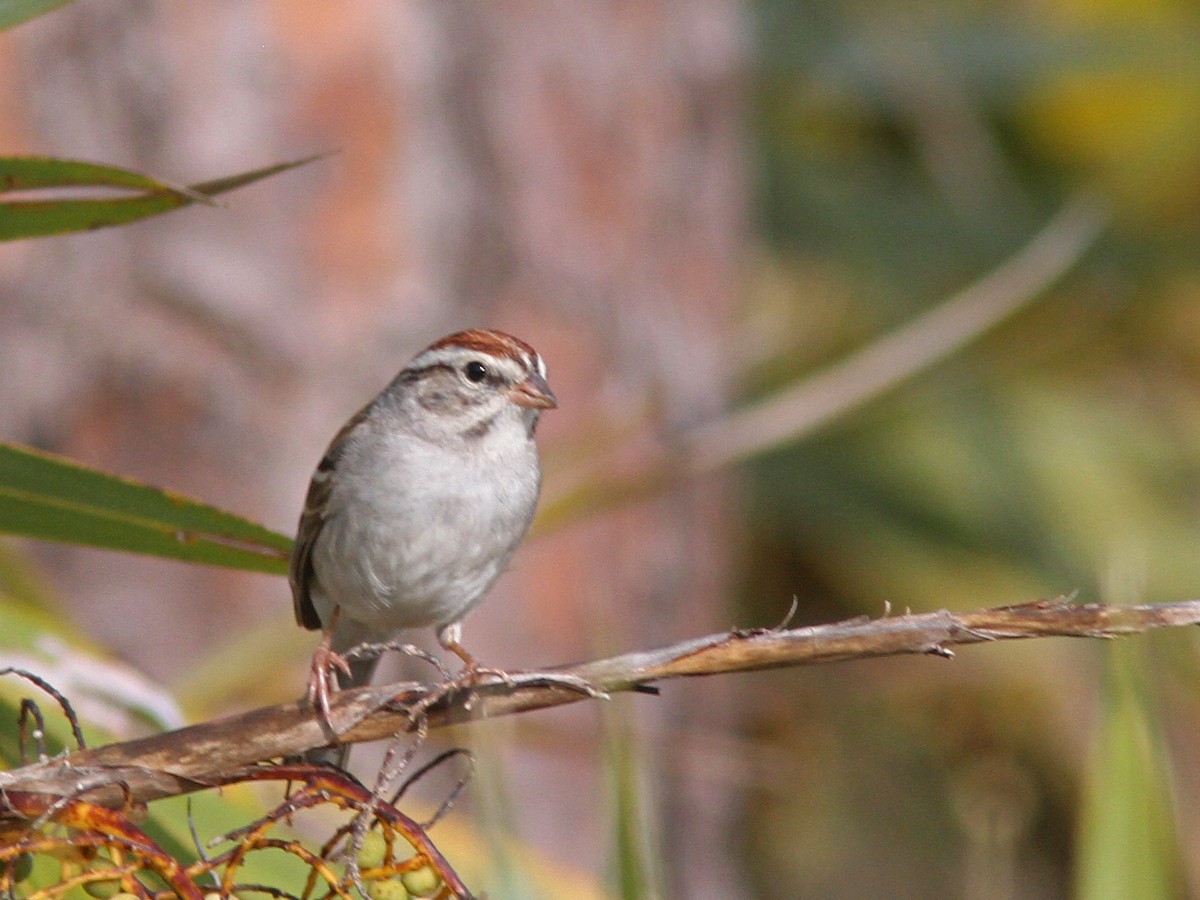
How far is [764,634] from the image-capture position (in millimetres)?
1320

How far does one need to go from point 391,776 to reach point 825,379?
2213 millimetres

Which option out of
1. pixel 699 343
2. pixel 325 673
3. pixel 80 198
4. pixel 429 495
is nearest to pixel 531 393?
pixel 429 495

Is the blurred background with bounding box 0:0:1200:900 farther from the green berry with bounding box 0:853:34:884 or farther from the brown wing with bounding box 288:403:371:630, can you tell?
the green berry with bounding box 0:853:34:884

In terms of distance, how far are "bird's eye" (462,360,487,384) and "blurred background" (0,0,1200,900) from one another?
2.32 feet

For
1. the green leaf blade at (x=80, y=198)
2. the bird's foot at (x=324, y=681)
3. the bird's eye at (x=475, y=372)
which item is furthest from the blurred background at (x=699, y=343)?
the green leaf blade at (x=80, y=198)

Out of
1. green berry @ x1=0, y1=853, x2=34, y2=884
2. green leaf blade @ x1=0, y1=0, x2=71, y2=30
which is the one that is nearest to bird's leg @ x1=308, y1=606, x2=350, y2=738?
green berry @ x1=0, y1=853, x2=34, y2=884

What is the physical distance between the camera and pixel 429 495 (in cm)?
259

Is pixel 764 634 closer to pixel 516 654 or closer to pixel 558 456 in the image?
pixel 558 456

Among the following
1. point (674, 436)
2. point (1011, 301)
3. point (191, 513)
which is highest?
point (674, 436)

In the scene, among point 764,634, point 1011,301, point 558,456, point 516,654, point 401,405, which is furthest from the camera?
point 516,654

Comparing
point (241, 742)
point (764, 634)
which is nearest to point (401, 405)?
point (241, 742)

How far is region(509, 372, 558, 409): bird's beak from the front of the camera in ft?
8.74

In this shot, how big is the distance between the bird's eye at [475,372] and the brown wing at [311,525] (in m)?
0.22

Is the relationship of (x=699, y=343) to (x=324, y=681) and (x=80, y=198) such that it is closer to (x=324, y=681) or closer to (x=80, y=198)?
(x=324, y=681)
